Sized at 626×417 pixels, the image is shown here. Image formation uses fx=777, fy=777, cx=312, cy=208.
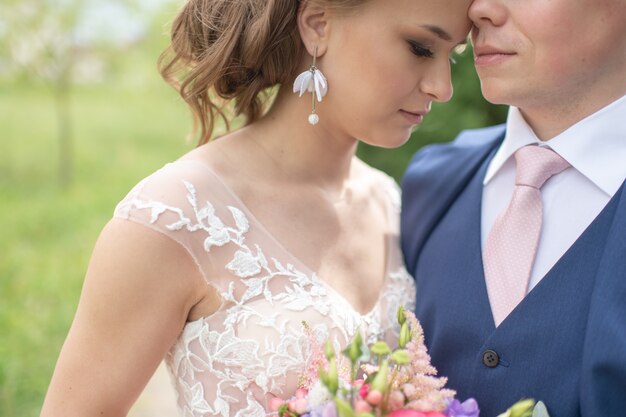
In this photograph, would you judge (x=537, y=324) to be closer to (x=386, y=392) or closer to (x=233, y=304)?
(x=386, y=392)

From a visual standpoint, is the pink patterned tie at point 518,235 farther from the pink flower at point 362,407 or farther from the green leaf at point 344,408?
the green leaf at point 344,408

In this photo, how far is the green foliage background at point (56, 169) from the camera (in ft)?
18.0

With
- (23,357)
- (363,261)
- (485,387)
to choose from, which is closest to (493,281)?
(485,387)

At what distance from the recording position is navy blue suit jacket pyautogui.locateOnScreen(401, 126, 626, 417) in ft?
7.30

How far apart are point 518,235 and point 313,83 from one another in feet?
2.98

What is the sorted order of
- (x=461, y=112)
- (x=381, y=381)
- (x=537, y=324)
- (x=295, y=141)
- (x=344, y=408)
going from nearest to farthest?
(x=344, y=408) < (x=381, y=381) < (x=537, y=324) < (x=295, y=141) < (x=461, y=112)

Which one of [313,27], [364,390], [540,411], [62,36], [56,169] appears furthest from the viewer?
[56,169]

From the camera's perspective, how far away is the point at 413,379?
1950 millimetres

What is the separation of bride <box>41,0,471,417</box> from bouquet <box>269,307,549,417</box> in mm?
489

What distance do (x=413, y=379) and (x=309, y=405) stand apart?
0.28 meters

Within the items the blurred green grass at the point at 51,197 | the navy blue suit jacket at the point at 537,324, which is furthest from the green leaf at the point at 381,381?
the blurred green grass at the point at 51,197

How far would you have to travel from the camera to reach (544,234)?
2580mm

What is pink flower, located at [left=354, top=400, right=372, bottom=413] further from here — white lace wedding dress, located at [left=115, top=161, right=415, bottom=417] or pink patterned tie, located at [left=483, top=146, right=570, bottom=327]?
pink patterned tie, located at [left=483, top=146, right=570, bottom=327]

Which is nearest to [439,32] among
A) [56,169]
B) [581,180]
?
[581,180]
